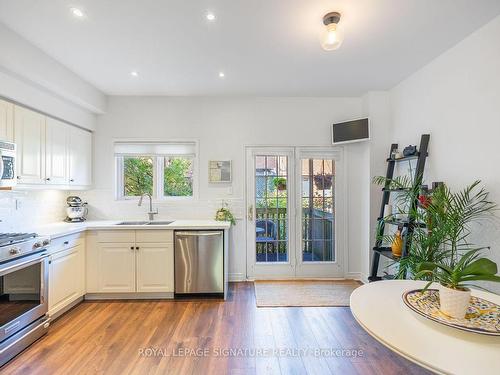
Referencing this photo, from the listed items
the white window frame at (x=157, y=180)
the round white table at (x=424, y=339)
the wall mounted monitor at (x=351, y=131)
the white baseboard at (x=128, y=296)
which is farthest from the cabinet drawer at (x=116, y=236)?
the wall mounted monitor at (x=351, y=131)

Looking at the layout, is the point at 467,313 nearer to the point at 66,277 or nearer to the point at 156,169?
the point at 66,277

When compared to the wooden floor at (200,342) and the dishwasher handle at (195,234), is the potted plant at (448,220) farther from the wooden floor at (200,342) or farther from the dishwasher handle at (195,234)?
the dishwasher handle at (195,234)

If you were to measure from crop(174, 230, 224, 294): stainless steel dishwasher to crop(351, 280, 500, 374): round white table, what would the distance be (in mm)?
2122

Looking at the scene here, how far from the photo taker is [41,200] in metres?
3.22

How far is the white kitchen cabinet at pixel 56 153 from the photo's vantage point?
293 centimetres

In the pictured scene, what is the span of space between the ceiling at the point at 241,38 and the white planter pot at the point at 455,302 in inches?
74.3

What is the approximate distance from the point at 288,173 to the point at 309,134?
64 cm

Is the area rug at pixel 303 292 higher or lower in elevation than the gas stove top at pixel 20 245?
lower

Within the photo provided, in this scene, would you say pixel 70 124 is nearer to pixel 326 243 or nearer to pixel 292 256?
pixel 292 256

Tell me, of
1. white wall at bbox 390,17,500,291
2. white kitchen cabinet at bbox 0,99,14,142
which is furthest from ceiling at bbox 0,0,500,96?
white kitchen cabinet at bbox 0,99,14,142

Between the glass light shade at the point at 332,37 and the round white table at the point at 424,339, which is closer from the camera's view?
the round white table at the point at 424,339

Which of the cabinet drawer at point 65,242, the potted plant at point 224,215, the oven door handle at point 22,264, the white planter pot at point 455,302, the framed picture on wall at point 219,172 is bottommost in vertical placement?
the oven door handle at point 22,264

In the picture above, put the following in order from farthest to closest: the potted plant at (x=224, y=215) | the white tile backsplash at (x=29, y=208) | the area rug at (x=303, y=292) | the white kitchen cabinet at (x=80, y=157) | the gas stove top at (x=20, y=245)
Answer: the potted plant at (x=224, y=215) < the white kitchen cabinet at (x=80, y=157) < the area rug at (x=303, y=292) < the white tile backsplash at (x=29, y=208) < the gas stove top at (x=20, y=245)

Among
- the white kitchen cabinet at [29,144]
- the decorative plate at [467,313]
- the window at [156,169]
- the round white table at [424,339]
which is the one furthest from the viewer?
the window at [156,169]
